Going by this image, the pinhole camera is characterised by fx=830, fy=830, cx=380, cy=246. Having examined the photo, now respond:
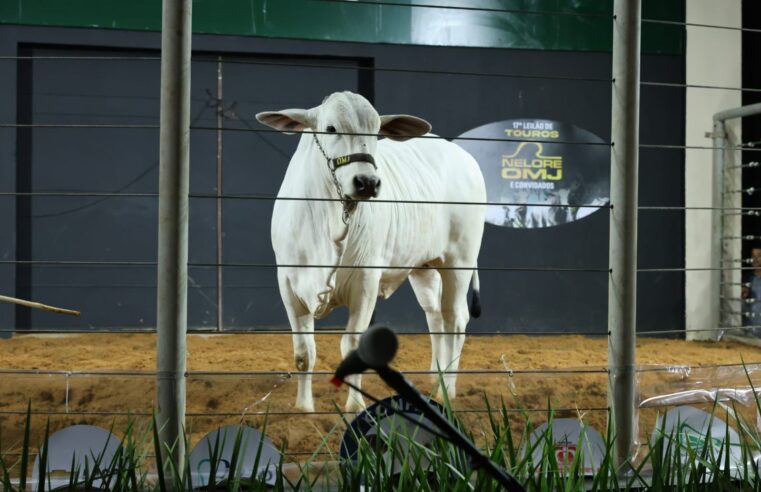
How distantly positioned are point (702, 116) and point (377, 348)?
20.0 ft

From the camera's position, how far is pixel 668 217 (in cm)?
616

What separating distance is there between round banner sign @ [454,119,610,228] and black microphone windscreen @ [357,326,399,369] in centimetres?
530

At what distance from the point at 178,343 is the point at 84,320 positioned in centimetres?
445

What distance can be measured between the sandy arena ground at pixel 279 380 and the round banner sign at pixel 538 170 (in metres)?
0.90

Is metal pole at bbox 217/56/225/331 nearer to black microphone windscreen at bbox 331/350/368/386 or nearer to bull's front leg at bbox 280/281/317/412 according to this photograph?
bull's front leg at bbox 280/281/317/412

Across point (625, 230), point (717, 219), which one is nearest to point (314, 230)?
point (625, 230)

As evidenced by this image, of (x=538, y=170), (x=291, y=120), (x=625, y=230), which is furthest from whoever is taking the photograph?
(x=538, y=170)

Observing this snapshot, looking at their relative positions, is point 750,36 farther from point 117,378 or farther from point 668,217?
point 117,378

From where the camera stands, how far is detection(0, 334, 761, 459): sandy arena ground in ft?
5.65

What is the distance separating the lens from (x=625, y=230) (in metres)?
1.63

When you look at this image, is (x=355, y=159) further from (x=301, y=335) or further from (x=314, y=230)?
(x=301, y=335)

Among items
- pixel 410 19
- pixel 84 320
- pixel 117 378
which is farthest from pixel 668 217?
pixel 117 378

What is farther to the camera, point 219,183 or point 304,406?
point 219,183

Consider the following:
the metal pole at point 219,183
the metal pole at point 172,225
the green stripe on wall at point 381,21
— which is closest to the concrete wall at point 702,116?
the green stripe on wall at point 381,21
